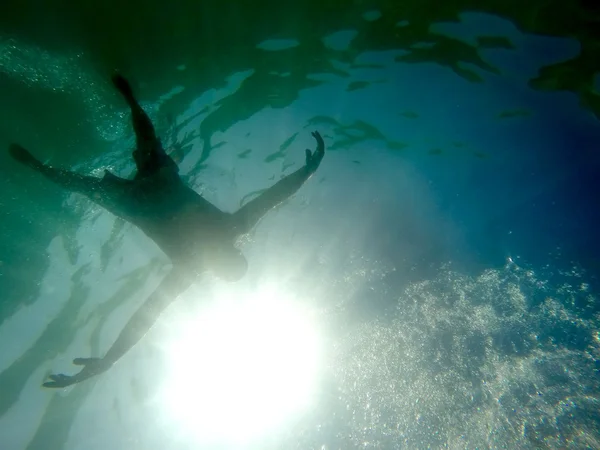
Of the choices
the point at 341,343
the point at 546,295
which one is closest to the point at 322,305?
the point at 341,343

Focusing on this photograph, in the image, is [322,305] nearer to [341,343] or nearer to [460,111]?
[341,343]

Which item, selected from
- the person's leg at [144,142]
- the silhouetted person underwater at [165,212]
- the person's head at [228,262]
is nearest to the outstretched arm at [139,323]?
the silhouetted person underwater at [165,212]

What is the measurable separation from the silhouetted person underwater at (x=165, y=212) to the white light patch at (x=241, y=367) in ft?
20.7

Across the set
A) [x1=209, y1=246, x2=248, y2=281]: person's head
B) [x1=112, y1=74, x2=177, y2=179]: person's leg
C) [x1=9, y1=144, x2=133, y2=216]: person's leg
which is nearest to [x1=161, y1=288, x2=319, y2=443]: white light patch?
[x1=209, y1=246, x2=248, y2=281]: person's head

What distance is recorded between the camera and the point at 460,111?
35.2ft

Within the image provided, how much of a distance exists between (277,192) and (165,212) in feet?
6.88

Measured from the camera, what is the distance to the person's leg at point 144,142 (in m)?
5.38

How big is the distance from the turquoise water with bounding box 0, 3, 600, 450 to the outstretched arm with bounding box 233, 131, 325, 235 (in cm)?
388

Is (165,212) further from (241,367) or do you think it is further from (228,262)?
(241,367)

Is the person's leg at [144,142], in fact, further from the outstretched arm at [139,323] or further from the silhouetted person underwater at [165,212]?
the outstretched arm at [139,323]

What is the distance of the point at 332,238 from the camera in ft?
42.7

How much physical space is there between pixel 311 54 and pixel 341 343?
10.7 meters

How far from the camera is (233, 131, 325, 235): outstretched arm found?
6656mm

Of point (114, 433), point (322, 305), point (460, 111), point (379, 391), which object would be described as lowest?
point (114, 433)
